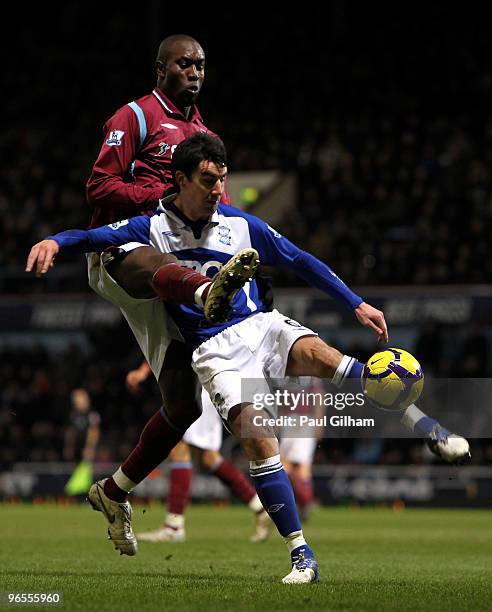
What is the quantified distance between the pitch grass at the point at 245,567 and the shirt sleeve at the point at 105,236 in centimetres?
168

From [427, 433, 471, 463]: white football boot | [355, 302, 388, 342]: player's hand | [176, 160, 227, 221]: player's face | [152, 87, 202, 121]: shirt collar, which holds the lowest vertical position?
[427, 433, 471, 463]: white football boot

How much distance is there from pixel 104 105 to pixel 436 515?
1437cm

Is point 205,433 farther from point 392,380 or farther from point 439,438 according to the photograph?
point 439,438

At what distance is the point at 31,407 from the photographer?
792 inches

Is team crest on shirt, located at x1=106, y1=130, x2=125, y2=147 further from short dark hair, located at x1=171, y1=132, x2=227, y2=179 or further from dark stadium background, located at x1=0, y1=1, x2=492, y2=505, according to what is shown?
dark stadium background, located at x1=0, y1=1, x2=492, y2=505

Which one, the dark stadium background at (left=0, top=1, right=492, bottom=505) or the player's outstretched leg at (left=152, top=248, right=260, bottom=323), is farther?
the dark stadium background at (left=0, top=1, right=492, bottom=505)

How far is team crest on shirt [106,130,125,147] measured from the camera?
6.59m

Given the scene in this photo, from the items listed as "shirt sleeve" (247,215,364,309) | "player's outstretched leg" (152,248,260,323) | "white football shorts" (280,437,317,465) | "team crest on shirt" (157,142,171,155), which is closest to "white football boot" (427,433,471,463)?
"shirt sleeve" (247,215,364,309)

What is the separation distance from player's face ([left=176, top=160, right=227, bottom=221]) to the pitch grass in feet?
6.16

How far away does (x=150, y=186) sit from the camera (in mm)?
6738

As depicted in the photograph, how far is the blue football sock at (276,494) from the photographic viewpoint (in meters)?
5.81

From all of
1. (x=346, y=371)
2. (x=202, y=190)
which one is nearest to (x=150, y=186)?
(x=202, y=190)

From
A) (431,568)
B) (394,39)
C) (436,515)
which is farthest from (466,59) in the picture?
(431,568)

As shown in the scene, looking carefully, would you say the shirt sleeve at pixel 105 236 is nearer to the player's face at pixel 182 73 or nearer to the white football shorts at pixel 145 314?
the white football shorts at pixel 145 314
